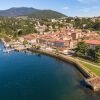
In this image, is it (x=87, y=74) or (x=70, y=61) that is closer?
(x=87, y=74)

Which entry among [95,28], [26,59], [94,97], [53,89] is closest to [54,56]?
[26,59]

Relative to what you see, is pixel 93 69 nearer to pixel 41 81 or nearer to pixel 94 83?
pixel 94 83

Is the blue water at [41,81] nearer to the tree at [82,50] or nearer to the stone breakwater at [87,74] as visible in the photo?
the stone breakwater at [87,74]

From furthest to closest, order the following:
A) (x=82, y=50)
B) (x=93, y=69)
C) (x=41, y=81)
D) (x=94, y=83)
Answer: (x=82, y=50) < (x=93, y=69) < (x=41, y=81) < (x=94, y=83)

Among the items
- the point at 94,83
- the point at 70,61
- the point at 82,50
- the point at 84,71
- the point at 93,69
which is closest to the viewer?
the point at 94,83

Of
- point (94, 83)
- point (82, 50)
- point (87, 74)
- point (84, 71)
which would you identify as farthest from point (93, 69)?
point (82, 50)

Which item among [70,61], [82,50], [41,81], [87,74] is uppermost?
[82,50]

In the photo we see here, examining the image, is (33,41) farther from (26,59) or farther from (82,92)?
(82,92)

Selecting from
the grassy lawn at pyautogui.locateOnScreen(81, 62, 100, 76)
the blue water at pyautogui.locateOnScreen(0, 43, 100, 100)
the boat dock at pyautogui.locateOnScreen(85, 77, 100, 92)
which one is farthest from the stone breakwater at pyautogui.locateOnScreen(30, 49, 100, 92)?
the blue water at pyautogui.locateOnScreen(0, 43, 100, 100)
